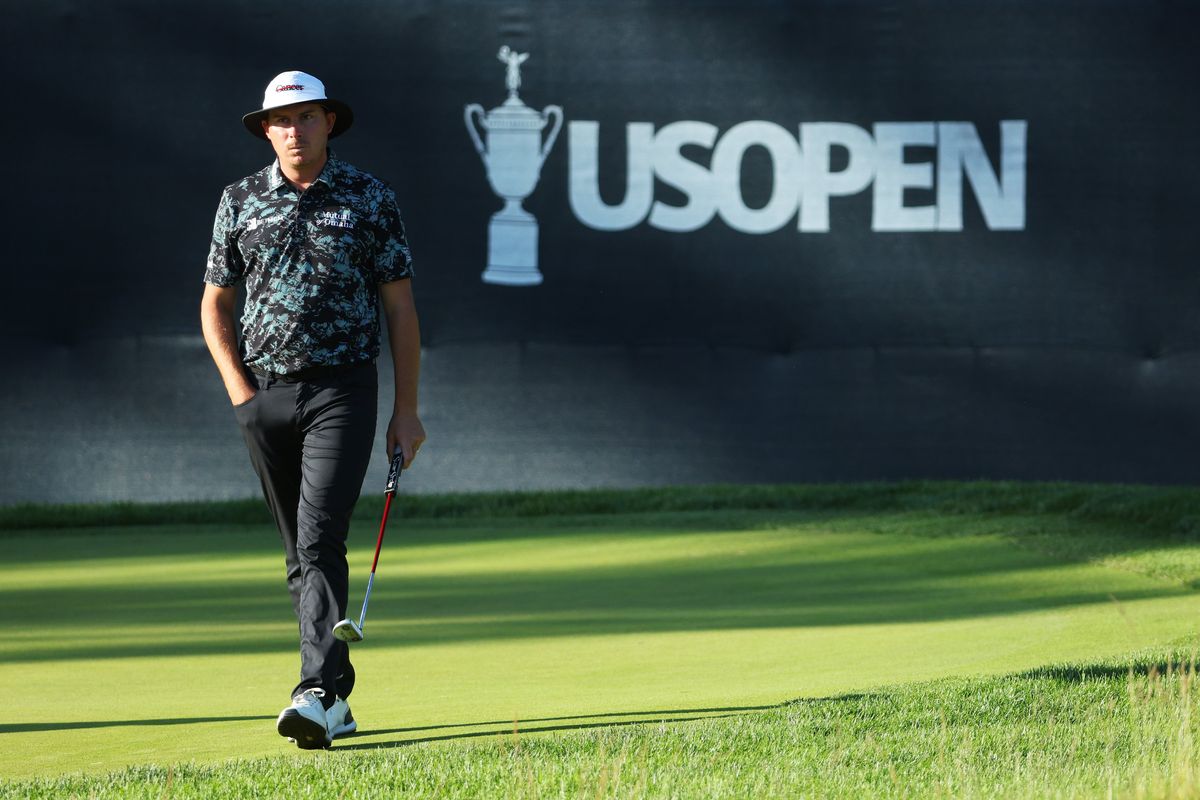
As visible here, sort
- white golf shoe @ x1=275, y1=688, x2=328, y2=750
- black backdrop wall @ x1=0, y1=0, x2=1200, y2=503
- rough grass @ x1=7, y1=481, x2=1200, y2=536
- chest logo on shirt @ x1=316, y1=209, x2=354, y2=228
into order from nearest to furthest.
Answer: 1. white golf shoe @ x1=275, y1=688, x2=328, y2=750
2. chest logo on shirt @ x1=316, y1=209, x2=354, y2=228
3. rough grass @ x1=7, y1=481, x2=1200, y2=536
4. black backdrop wall @ x1=0, y1=0, x2=1200, y2=503

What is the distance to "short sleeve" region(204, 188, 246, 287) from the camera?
3.27 metres

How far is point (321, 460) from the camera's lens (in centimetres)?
319

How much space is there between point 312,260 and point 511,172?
462 centimetres

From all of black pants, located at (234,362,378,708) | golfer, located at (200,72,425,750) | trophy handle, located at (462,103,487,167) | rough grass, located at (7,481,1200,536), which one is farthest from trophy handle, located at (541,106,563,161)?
black pants, located at (234,362,378,708)

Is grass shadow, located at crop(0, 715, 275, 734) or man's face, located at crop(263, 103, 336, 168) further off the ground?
man's face, located at crop(263, 103, 336, 168)

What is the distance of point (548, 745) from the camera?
9.56 feet

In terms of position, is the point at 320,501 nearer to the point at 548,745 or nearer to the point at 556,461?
the point at 548,745

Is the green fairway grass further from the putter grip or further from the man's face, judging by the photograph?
the man's face

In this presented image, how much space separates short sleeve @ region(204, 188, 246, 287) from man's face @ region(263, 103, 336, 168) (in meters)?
0.15

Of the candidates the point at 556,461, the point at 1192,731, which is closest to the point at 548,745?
the point at 1192,731

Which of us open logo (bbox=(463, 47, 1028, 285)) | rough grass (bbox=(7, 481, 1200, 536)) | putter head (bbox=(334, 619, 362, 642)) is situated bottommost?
rough grass (bbox=(7, 481, 1200, 536))

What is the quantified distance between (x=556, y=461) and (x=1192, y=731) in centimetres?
502

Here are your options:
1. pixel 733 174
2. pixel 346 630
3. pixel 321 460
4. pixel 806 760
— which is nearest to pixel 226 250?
pixel 321 460

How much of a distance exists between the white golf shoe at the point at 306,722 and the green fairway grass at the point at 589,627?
5cm
